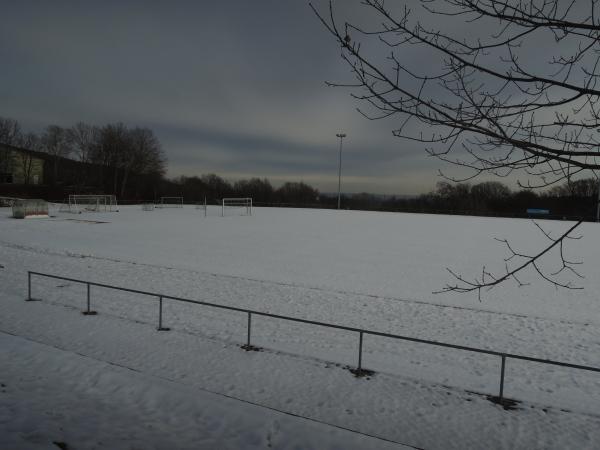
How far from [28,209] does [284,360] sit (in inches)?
1484

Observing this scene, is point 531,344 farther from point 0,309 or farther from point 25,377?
point 0,309

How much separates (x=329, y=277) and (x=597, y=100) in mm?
14248

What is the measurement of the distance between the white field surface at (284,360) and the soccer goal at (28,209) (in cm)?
1988

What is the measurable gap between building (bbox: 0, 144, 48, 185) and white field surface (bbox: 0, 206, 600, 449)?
237 ft

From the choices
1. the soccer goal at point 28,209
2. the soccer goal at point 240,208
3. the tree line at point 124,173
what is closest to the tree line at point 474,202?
the tree line at point 124,173

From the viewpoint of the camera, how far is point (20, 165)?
3317 inches

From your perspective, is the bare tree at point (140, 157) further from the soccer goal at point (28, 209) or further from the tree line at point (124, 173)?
the soccer goal at point (28, 209)

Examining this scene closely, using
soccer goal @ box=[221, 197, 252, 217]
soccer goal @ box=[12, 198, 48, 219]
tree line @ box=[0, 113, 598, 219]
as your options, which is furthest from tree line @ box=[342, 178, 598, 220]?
soccer goal @ box=[12, 198, 48, 219]

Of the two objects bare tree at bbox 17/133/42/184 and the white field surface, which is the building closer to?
bare tree at bbox 17/133/42/184

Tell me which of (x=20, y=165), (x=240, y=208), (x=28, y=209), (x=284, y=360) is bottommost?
(x=284, y=360)

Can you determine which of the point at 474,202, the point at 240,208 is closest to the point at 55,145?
the point at 240,208

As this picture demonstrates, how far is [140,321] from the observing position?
1097cm

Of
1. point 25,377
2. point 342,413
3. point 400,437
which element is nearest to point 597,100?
point 400,437

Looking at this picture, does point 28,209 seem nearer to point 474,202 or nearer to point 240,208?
point 240,208
